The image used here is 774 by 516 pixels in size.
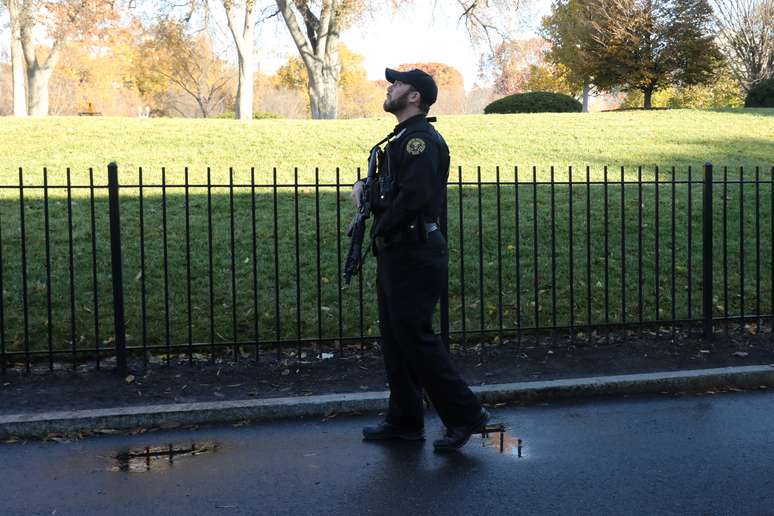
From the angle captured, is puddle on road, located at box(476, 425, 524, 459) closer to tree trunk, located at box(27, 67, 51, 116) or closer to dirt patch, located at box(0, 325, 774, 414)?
dirt patch, located at box(0, 325, 774, 414)

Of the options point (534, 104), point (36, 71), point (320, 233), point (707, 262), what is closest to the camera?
point (707, 262)

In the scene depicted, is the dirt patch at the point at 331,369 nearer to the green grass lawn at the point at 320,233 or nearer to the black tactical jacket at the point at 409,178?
the green grass lawn at the point at 320,233

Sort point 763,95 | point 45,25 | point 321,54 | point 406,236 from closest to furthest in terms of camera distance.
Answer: point 406,236 → point 763,95 → point 321,54 → point 45,25

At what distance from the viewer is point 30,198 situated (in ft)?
43.7

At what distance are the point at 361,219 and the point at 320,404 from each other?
61.8 inches

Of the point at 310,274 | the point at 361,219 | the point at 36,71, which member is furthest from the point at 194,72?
the point at 361,219

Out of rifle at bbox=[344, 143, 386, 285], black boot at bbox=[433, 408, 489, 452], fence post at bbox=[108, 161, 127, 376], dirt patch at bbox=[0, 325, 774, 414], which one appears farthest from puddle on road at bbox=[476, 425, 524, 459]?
fence post at bbox=[108, 161, 127, 376]

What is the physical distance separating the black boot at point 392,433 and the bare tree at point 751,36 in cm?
4108

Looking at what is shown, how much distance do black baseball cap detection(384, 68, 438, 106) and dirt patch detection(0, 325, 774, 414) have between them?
242 cm

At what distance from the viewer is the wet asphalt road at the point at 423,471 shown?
4570 mm

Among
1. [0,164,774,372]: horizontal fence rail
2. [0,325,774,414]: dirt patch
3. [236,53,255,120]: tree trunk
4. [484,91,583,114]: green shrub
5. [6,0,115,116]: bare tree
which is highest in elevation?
[6,0,115,116]: bare tree

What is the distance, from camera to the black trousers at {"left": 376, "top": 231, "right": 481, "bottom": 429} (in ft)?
17.3

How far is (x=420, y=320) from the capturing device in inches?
208

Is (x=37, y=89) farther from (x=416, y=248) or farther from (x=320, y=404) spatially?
(x=416, y=248)
